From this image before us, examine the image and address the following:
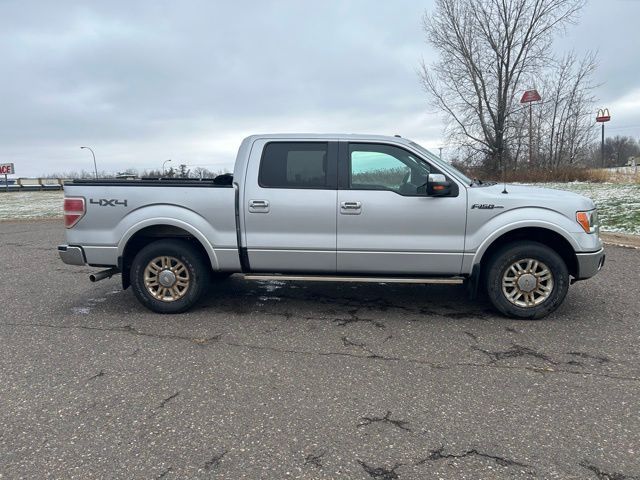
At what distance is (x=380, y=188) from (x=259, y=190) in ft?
4.27

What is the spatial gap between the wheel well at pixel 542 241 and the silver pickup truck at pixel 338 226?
0.01m

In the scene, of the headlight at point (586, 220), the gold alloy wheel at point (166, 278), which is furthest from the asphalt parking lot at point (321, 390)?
the headlight at point (586, 220)

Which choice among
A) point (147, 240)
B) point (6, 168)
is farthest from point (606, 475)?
point (6, 168)

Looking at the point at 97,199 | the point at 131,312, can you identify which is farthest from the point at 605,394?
the point at 97,199

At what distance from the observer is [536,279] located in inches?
187

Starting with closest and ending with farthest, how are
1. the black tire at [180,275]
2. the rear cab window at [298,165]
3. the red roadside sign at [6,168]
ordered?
the rear cab window at [298,165], the black tire at [180,275], the red roadside sign at [6,168]

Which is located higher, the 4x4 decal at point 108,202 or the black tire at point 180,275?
the 4x4 decal at point 108,202

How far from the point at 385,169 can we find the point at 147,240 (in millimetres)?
2814

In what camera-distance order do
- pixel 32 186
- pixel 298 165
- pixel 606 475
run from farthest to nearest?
pixel 32 186
pixel 298 165
pixel 606 475

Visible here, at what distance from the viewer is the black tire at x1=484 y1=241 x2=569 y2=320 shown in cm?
469

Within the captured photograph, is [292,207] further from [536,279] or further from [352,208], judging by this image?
[536,279]

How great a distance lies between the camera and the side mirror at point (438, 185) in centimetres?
462

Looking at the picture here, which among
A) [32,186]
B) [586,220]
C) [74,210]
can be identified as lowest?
[32,186]

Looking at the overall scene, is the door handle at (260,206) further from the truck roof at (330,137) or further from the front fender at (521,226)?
the front fender at (521,226)
